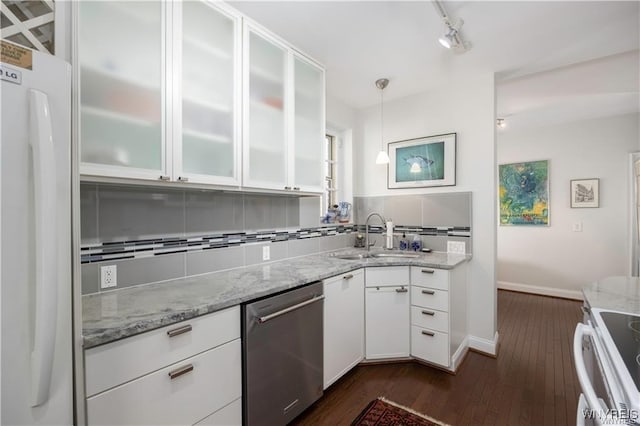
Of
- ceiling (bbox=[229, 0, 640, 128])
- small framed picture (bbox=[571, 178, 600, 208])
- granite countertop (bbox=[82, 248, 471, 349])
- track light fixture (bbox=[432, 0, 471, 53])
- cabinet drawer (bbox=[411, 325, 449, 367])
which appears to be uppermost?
ceiling (bbox=[229, 0, 640, 128])

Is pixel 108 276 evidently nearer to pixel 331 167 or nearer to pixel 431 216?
pixel 331 167

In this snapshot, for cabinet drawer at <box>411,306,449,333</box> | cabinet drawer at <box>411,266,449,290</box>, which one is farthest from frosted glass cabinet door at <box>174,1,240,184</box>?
cabinet drawer at <box>411,306,449,333</box>

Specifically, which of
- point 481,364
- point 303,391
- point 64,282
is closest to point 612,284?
point 481,364

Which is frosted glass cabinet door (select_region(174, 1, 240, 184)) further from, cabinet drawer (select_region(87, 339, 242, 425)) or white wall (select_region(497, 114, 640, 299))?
white wall (select_region(497, 114, 640, 299))

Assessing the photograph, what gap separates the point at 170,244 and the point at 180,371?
804mm

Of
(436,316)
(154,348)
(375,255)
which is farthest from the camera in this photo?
(375,255)

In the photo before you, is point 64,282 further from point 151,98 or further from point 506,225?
point 506,225

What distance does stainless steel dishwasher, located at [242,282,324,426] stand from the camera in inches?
53.3

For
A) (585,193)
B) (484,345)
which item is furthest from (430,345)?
(585,193)

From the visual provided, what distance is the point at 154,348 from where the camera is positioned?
1.05 metres

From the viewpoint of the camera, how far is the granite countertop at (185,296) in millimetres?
993

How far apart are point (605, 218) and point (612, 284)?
10.5ft

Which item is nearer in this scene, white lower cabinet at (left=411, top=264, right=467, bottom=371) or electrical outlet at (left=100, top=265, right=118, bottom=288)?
electrical outlet at (left=100, top=265, right=118, bottom=288)

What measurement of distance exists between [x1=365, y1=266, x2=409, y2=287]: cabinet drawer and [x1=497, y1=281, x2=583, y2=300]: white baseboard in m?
3.30
